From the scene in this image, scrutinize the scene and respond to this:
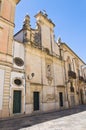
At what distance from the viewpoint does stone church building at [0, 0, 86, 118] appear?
1106cm

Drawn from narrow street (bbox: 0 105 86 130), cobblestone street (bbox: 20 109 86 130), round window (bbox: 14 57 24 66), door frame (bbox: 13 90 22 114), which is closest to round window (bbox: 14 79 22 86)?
door frame (bbox: 13 90 22 114)

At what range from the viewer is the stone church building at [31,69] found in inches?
436

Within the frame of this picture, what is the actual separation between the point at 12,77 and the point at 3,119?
356cm

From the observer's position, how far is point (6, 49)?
11438 mm

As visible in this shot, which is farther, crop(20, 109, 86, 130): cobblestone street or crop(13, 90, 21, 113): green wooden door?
crop(13, 90, 21, 113): green wooden door

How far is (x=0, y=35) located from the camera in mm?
11297

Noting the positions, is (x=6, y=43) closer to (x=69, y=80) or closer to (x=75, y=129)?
(x=75, y=129)

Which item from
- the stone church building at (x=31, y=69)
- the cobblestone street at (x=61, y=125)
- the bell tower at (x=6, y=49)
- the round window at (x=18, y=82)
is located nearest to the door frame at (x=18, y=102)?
the stone church building at (x=31, y=69)

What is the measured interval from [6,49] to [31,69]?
3.55m

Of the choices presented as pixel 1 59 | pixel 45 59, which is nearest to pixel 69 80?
pixel 45 59

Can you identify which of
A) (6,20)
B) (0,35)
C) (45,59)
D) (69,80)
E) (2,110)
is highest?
(6,20)

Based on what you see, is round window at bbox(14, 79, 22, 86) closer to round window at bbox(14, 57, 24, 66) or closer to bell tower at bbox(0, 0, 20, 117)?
bell tower at bbox(0, 0, 20, 117)

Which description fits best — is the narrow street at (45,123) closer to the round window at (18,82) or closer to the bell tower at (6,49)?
the bell tower at (6,49)

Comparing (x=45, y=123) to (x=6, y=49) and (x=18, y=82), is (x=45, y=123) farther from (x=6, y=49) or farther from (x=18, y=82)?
(x=6, y=49)
